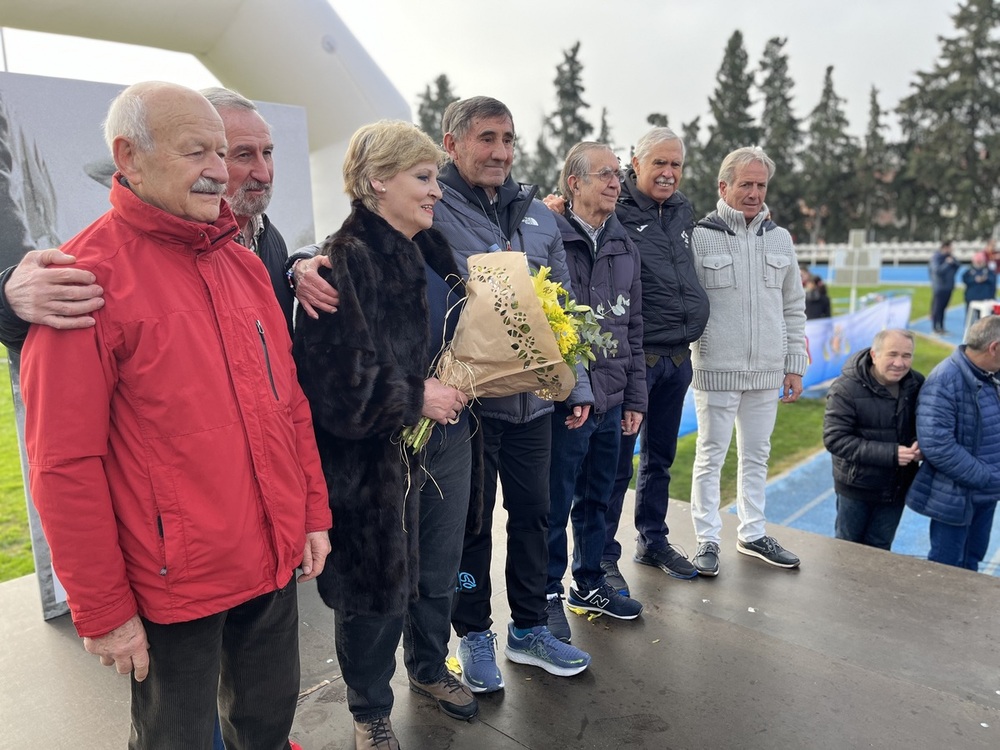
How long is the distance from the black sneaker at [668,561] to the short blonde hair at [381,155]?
2.74 m

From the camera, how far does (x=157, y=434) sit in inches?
63.2

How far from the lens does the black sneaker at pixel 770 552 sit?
4094 mm

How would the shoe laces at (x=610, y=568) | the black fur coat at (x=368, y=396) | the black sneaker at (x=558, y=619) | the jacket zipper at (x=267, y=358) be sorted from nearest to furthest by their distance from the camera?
1. the jacket zipper at (x=267, y=358)
2. the black fur coat at (x=368, y=396)
3. the black sneaker at (x=558, y=619)
4. the shoe laces at (x=610, y=568)

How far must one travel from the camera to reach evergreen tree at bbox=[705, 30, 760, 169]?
47.6 meters

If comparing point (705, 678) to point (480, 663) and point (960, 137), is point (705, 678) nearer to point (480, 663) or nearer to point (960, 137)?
point (480, 663)

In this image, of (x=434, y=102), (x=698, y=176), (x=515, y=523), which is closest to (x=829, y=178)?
(x=698, y=176)

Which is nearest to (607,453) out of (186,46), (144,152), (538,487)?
(538,487)

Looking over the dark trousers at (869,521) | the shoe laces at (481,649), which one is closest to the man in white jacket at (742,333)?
the dark trousers at (869,521)

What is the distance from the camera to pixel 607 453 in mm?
3441

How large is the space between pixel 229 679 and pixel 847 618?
3033mm

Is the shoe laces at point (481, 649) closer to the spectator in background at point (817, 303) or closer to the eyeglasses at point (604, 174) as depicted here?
the eyeglasses at point (604, 174)

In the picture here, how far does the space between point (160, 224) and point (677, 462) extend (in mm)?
6837

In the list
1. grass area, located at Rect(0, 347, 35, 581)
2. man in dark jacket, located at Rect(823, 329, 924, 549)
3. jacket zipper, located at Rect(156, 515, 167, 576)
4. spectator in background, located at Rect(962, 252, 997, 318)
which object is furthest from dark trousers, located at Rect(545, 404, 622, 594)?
spectator in background, located at Rect(962, 252, 997, 318)

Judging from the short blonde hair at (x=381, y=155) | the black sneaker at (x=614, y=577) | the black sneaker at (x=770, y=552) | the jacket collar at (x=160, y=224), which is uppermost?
the short blonde hair at (x=381, y=155)
